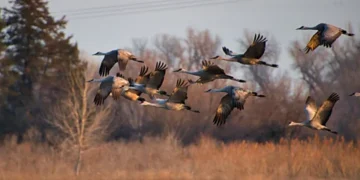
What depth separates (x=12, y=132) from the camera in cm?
4391

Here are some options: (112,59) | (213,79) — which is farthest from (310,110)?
(112,59)

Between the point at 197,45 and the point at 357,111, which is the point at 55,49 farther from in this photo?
the point at 357,111

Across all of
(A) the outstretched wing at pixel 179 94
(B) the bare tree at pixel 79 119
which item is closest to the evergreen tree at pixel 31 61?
(B) the bare tree at pixel 79 119

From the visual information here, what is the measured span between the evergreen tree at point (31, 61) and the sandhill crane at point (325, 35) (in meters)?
30.7

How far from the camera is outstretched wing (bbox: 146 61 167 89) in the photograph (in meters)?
13.4

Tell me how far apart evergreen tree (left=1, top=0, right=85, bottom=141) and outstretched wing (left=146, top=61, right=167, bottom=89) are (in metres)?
29.4

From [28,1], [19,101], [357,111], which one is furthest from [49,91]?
[357,111]

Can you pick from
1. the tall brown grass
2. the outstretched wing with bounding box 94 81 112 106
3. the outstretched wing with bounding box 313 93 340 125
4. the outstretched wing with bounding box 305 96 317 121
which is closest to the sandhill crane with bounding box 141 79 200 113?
the outstretched wing with bounding box 94 81 112 106

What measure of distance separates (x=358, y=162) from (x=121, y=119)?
71.3 feet

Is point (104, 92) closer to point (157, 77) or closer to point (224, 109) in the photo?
point (157, 77)

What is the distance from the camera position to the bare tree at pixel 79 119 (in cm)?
3466

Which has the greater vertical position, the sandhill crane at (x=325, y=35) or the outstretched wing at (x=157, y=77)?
the sandhill crane at (x=325, y=35)

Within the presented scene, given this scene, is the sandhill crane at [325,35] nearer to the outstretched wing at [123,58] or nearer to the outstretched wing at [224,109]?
the outstretched wing at [224,109]

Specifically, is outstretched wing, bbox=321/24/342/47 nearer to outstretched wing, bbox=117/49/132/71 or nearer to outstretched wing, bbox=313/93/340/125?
outstretched wing, bbox=313/93/340/125
